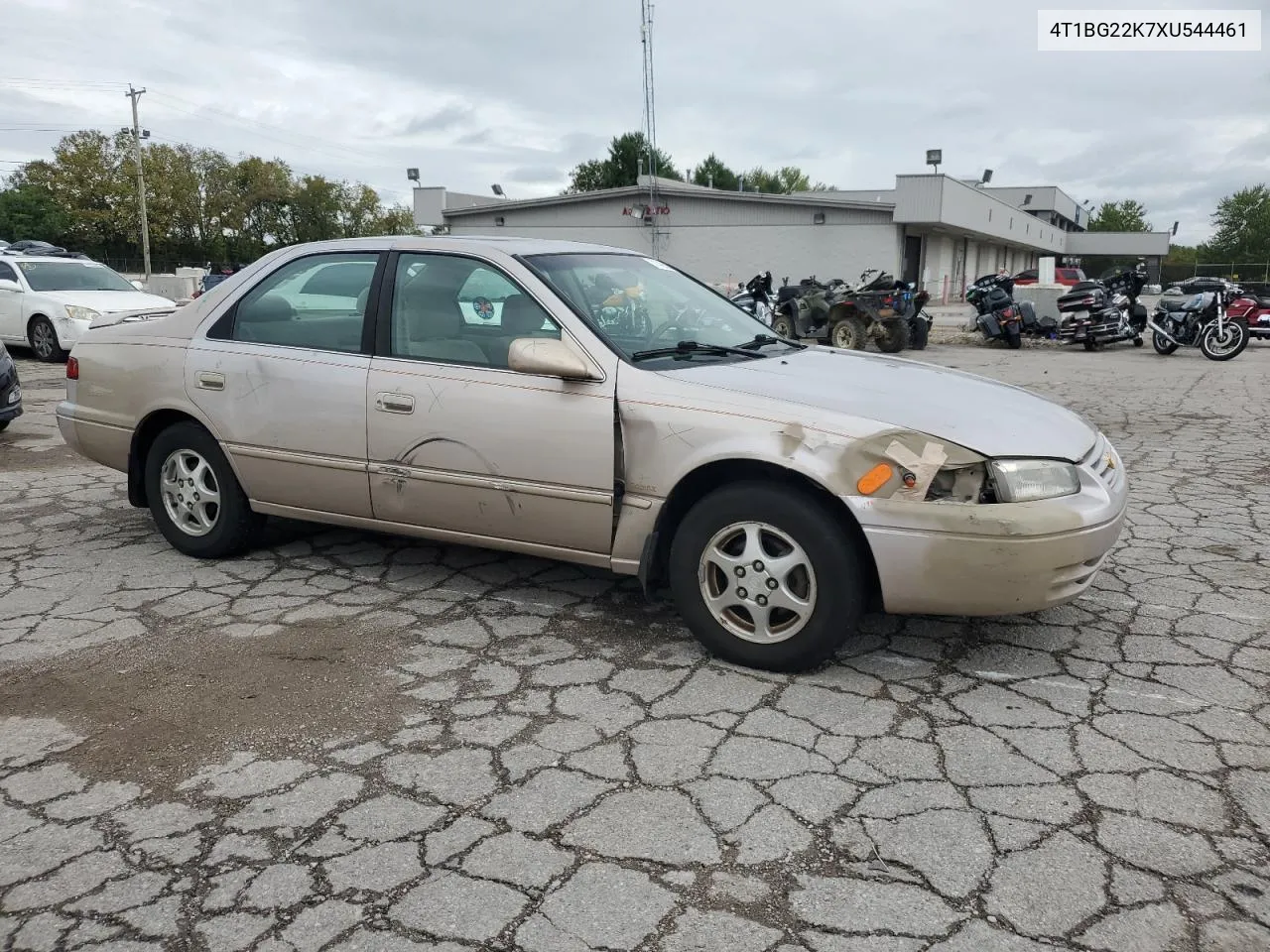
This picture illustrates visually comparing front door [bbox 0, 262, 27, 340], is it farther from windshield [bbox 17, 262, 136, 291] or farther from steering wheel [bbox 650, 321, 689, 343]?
steering wheel [bbox 650, 321, 689, 343]

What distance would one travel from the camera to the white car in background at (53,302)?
13.6 meters

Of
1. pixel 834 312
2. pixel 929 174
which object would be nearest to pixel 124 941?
pixel 834 312

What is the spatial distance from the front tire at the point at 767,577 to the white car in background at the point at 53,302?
39.0ft

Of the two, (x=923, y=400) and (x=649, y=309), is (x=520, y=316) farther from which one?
(x=923, y=400)

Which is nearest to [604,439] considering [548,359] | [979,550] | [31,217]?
[548,359]

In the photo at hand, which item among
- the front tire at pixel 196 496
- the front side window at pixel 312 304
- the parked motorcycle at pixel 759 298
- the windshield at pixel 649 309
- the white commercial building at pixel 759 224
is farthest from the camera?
the white commercial building at pixel 759 224

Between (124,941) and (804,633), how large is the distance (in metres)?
2.19

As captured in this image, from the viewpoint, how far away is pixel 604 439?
12.2 feet

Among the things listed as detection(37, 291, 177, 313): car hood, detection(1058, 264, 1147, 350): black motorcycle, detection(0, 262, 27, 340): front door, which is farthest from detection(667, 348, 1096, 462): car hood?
detection(1058, 264, 1147, 350): black motorcycle

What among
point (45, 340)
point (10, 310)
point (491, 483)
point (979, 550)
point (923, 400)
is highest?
point (10, 310)

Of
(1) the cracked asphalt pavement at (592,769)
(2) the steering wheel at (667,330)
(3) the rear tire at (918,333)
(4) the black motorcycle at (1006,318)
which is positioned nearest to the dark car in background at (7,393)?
(1) the cracked asphalt pavement at (592,769)

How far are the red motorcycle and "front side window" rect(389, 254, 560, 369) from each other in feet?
59.0

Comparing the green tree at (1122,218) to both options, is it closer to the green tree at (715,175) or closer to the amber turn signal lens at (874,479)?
the green tree at (715,175)

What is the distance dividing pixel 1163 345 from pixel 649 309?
50.8ft
